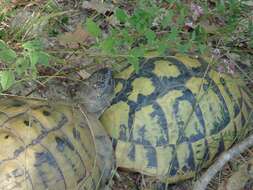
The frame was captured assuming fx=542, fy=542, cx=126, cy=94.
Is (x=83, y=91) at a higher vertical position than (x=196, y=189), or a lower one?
higher

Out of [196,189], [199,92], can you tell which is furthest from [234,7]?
[196,189]

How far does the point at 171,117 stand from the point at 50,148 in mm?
744

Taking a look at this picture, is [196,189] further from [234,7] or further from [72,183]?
[234,7]

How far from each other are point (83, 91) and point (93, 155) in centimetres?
44

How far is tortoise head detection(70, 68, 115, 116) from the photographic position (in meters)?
3.00

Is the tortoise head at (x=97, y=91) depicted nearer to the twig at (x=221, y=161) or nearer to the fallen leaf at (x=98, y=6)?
the twig at (x=221, y=161)

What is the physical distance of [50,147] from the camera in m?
2.55

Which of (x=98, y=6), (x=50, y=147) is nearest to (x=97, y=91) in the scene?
(x=50, y=147)

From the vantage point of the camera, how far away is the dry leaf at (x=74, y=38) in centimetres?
341

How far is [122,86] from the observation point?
3047mm

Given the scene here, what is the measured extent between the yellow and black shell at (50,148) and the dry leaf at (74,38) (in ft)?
2.20

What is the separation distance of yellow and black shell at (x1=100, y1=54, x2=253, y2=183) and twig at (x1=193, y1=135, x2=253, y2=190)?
4.9 inches

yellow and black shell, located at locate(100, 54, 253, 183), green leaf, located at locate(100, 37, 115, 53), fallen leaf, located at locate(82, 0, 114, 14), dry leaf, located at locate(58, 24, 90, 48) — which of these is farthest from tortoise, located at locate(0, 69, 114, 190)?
fallen leaf, located at locate(82, 0, 114, 14)

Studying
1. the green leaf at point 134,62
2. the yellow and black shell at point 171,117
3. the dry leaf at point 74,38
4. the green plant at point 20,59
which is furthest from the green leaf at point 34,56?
the dry leaf at point 74,38
